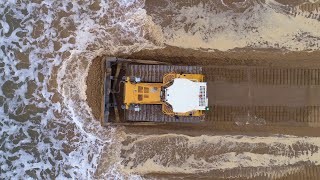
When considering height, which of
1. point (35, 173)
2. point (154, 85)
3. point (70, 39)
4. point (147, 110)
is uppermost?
point (70, 39)

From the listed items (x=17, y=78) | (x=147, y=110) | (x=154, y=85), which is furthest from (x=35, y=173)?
(x=154, y=85)

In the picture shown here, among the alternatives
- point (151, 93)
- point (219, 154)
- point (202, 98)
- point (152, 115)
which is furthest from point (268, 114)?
point (151, 93)

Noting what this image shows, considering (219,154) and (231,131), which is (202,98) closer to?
(231,131)

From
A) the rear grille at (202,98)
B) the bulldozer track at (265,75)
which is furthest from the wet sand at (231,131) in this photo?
the rear grille at (202,98)

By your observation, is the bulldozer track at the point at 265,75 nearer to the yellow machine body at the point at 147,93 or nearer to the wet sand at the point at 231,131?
the wet sand at the point at 231,131

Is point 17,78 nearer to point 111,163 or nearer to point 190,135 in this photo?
point 111,163

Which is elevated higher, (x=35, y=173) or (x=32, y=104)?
(x=32, y=104)

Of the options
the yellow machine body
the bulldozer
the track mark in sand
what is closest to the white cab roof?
the bulldozer

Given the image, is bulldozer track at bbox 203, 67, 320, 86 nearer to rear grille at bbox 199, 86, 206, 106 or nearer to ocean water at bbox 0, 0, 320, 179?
ocean water at bbox 0, 0, 320, 179
